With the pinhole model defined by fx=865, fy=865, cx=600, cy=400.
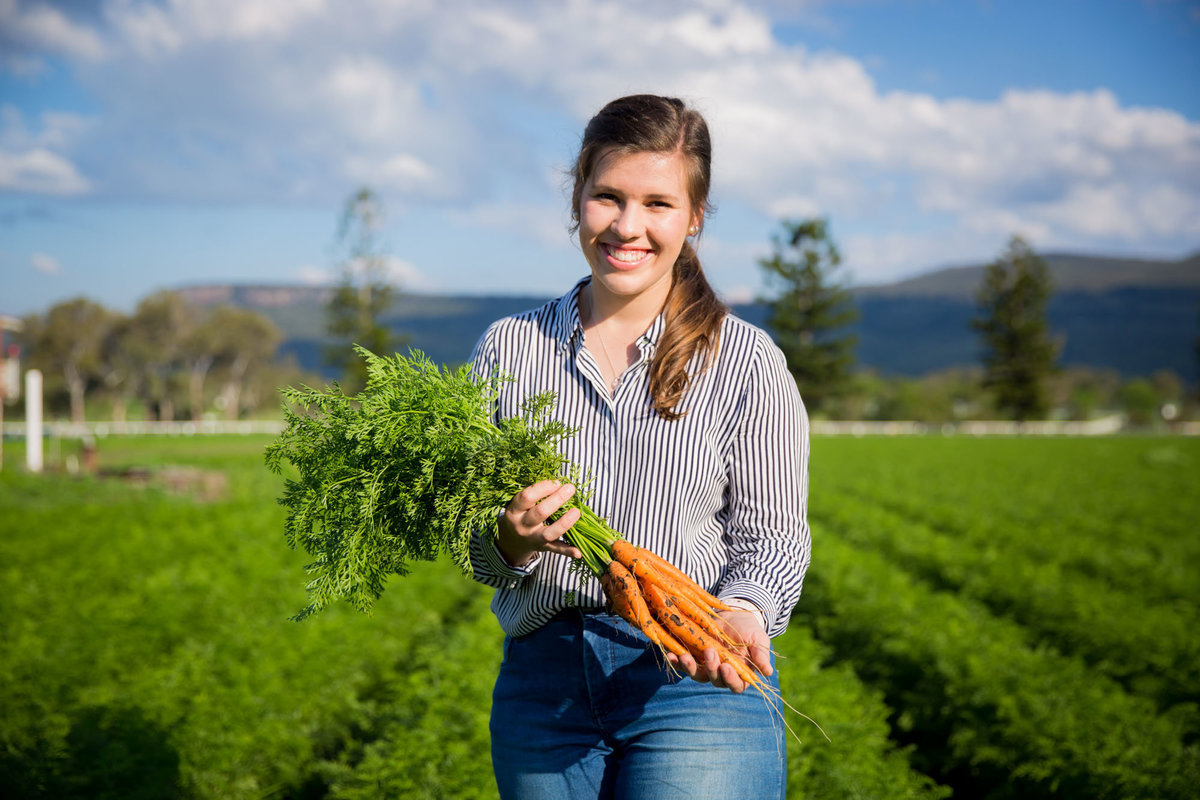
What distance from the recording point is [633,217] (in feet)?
6.22

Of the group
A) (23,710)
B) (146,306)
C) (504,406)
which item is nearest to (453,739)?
(23,710)

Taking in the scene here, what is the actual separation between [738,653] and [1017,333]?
6979cm

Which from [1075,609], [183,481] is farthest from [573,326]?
[183,481]

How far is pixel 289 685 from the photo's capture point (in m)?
5.46

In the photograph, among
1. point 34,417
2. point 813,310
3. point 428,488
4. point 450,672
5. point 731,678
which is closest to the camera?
point 731,678

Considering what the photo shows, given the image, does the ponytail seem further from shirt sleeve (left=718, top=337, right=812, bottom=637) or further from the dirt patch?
the dirt patch

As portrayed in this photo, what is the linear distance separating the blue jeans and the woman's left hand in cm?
9

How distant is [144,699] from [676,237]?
448cm

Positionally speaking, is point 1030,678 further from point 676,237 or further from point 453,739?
point 676,237

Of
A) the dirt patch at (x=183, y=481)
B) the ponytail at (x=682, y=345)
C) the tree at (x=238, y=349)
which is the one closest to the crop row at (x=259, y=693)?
the ponytail at (x=682, y=345)

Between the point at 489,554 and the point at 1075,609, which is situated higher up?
the point at 489,554

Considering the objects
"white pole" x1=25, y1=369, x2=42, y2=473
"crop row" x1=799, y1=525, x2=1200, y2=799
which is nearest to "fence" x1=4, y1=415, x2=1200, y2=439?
"white pole" x1=25, y1=369, x2=42, y2=473

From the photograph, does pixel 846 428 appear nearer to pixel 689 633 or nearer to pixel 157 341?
pixel 157 341

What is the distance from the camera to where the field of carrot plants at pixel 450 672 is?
13.8 feet
